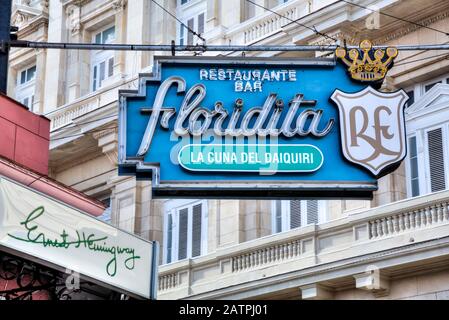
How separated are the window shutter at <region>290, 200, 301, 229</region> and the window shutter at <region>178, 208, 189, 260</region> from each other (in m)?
3.98

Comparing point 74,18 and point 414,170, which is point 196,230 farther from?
point 74,18

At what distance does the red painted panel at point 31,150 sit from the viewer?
1568 cm

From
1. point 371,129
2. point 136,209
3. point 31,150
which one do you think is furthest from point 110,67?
point 371,129

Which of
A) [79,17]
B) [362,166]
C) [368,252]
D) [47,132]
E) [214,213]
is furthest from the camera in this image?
[79,17]

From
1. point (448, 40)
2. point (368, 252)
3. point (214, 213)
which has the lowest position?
point (368, 252)

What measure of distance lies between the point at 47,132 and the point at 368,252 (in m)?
12.5

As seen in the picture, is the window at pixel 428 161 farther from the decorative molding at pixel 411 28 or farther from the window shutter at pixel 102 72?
the window shutter at pixel 102 72

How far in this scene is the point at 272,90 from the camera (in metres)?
12.1

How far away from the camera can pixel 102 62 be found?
129 ft

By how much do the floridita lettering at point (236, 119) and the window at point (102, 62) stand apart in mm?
26243

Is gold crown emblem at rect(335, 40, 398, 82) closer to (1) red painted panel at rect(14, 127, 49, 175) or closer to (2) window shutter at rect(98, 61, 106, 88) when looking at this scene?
(1) red painted panel at rect(14, 127, 49, 175)

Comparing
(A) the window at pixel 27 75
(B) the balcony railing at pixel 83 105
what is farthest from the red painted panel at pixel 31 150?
(A) the window at pixel 27 75

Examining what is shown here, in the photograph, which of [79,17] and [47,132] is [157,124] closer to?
[47,132]
